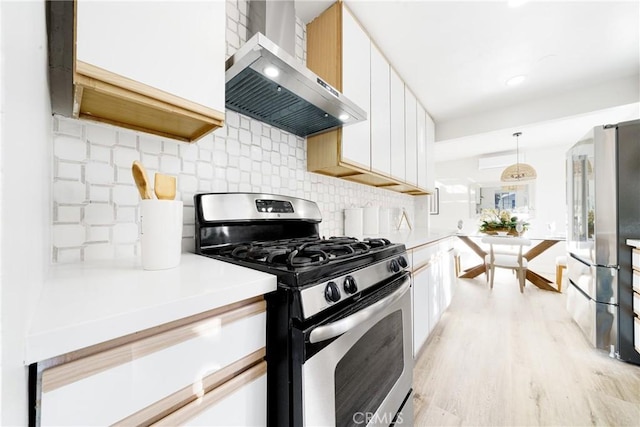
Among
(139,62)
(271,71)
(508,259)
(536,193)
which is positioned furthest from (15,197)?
(536,193)

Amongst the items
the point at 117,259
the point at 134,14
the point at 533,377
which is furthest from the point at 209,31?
the point at 533,377

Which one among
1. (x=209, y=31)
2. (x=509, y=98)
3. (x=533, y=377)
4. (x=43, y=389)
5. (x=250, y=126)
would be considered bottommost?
(x=533, y=377)

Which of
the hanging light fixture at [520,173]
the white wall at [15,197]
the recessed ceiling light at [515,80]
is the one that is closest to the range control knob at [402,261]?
the white wall at [15,197]

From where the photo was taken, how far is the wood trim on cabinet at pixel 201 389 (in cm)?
46

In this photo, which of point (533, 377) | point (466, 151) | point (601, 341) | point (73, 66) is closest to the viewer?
point (73, 66)

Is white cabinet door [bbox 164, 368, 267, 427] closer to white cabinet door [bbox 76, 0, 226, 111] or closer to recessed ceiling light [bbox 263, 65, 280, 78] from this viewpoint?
white cabinet door [bbox 76, 0, 226, 111]

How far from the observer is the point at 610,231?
6.13 ft

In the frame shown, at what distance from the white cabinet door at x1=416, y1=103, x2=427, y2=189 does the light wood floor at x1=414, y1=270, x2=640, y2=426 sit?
1.51 meters

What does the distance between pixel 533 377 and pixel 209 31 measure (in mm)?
2605

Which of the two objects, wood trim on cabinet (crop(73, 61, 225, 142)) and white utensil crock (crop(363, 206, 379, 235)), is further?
white utensil crock (crop(363, 206, 379, 235))

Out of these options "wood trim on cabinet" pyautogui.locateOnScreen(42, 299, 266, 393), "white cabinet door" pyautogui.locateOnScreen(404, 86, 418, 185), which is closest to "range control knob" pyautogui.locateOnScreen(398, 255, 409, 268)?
"wood trim on cabinet" pyautogui.locateOnScreen(42, 299, 266, 393)

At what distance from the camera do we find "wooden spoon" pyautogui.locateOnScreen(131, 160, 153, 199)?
0.72 meters

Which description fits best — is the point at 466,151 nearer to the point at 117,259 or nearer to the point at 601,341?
the point at 601,341

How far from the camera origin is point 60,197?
0.80 m
